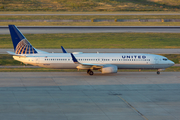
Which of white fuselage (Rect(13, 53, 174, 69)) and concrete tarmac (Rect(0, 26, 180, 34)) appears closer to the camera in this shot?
white fuselage (Rect(13, 53, 174, 69))

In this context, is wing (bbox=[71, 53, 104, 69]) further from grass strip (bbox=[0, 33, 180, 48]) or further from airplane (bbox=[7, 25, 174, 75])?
grass strip (bbox=[0, 33, 180, 48])

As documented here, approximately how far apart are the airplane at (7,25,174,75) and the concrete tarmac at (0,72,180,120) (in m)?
1.47

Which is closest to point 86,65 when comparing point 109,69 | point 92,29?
point 109,69

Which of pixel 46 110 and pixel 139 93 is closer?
pixel 46 110

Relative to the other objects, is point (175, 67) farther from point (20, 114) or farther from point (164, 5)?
point (164, 5)

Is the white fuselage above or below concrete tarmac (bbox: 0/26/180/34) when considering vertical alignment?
above

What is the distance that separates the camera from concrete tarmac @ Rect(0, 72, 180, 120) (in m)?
26.7

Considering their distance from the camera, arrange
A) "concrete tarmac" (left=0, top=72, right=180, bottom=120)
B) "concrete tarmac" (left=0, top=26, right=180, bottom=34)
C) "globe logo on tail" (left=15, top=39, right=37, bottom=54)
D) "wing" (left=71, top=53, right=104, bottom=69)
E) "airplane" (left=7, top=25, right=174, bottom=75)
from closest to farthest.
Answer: "concrete tarmac" (left=0, top=72, right=180, bottom=120) < "wing" (left=71, top=53, right=104, bottom=69) < "airplane" (left=7, top=25, right=174, bottom=75) < "globe logo on tail" (left=15, top=39, right=37, bottom=54) < "concrete tarmac" (left=0, top=26, right=180, bottom=34)

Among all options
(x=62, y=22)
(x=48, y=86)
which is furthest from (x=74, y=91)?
(x=62, y=22)

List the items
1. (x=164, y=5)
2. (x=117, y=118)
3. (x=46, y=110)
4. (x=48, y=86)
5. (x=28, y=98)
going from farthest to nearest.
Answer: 1. (x=164, y=5)
2. (x=48, y=86)
3. (x=28, y=98)
4. (x=46, y=110)
5. (x=117, y=118)

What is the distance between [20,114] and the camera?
26391 millimetres

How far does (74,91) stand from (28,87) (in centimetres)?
601

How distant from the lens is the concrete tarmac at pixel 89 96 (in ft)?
87.7

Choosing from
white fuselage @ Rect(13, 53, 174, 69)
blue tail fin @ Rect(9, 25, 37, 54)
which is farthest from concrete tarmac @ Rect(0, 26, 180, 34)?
white fuselage @ Rect(13, 53, 174, 69)
